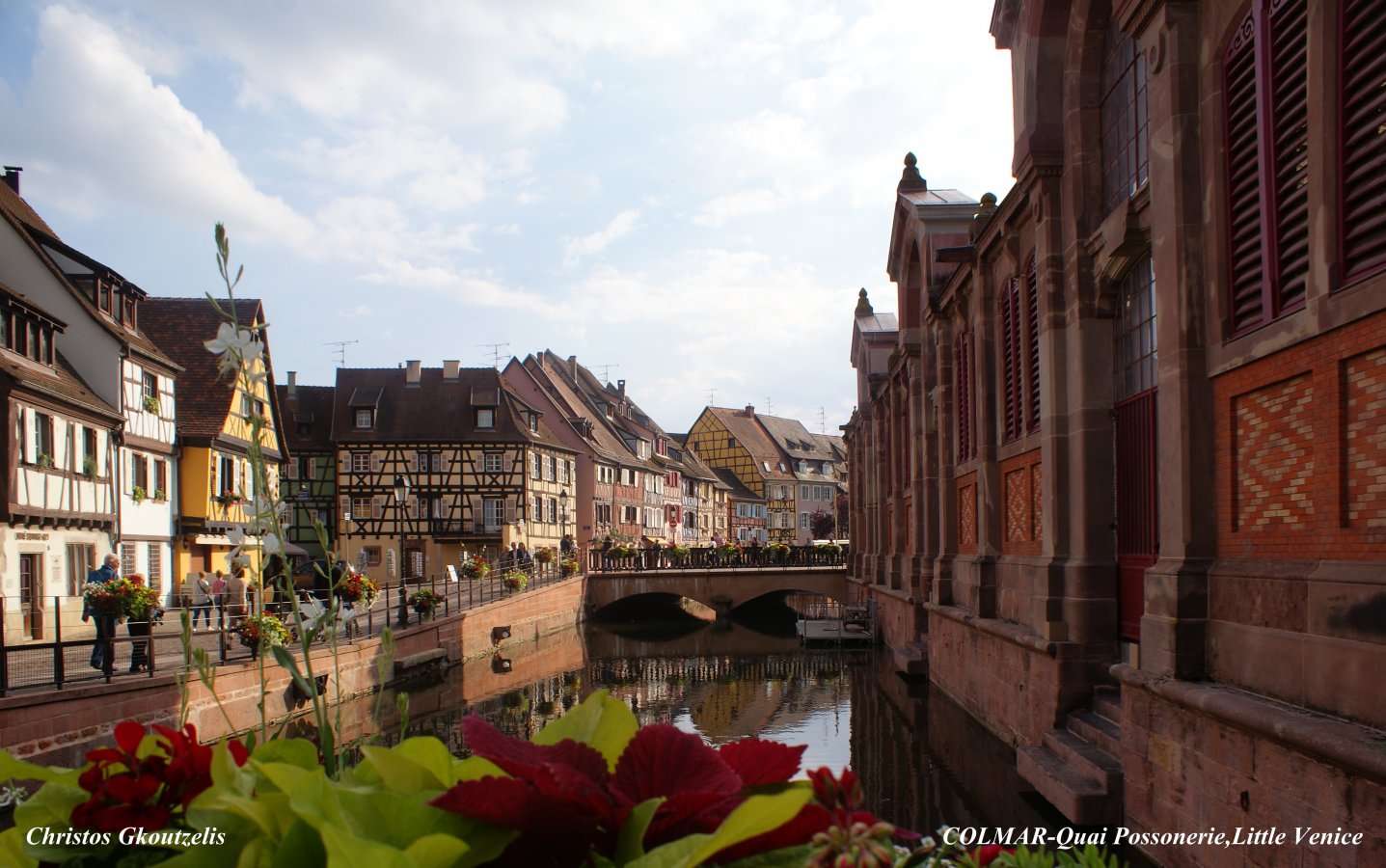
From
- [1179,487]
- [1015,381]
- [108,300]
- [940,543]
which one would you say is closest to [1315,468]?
[1179,487]

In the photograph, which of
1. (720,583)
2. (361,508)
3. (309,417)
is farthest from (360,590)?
(309,417)

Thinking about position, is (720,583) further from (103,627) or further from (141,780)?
(141,780)

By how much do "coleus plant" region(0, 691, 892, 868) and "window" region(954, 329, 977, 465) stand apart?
19399 millimetres

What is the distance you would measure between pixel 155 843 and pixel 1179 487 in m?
9.05

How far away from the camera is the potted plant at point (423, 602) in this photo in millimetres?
27984

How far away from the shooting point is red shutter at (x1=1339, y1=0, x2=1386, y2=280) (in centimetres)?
670

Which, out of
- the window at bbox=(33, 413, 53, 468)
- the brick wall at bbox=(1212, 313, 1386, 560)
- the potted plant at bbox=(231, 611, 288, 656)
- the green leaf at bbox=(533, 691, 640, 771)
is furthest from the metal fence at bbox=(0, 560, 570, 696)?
the green leaf at bbox=(533, 691, 640, 771)

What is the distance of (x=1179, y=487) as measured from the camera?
9047mm

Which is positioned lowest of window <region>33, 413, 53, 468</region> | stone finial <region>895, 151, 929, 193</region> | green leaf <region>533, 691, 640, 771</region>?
green leaf <region>533, 691, 640, 771</region>

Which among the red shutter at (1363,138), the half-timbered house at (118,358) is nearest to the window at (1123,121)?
the red shutter at (1363,138)

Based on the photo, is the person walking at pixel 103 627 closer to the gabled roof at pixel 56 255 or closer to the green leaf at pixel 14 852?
the gabled roof at pixel 56 255

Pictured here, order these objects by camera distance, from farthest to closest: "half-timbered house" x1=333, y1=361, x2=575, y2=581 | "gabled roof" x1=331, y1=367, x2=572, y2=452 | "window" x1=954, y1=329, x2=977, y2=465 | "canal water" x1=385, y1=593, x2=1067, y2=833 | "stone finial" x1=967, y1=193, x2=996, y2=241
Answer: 1. "gabled roof" x1=331, y1=367, x2=572, y2=452
2. "half-timbered house" x1=333, y1=361, x2=575, y2=581
3. "window" x1=954, y1=329, x2=977, y2=465
4. "stone finial" x1=967, y1=193, x2=996, y2=241
5. "canal water" x1=385, y1=593, x2=1067, y2=833

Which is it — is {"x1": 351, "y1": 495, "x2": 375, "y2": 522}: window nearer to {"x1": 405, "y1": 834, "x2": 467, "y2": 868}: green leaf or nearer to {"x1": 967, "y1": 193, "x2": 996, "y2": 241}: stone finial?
{"x1": 967, "y1": 193, "x2": 996, "y2": 241}: stone finial

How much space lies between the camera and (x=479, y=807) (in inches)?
44.4
